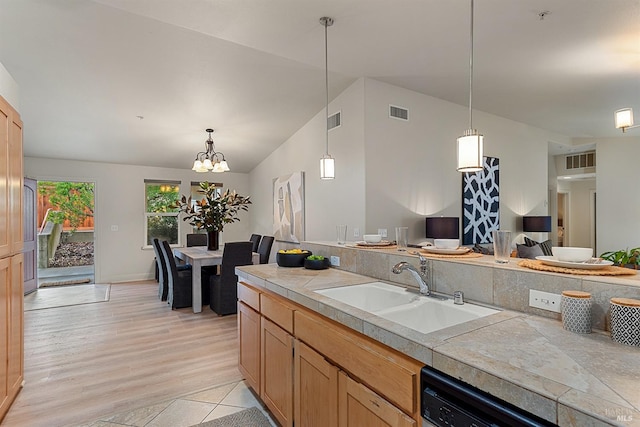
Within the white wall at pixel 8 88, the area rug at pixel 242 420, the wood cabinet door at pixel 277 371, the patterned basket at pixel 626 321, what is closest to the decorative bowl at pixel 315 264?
the wood cabinet door at pixel 277 371

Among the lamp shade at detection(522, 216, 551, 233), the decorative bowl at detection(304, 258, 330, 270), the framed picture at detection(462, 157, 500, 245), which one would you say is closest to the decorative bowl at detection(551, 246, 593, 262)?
the decorative bowl at detection(304, 258, 330, 270)

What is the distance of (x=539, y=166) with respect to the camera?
6.54 metres

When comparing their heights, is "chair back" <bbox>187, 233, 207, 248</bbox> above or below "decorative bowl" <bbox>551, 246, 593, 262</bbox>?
below

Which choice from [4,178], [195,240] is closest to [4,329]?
[4,178]

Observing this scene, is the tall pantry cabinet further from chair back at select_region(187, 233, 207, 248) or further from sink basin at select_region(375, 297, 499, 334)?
chair back at select_region(187, 233, 207, 248)

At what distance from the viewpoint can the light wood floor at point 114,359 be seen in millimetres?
2443

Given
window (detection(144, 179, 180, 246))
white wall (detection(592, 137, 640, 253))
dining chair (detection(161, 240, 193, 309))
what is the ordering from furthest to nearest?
window (detection(144, 179, 180, 246)) < white wall (detection(592, 137, 640, 253)) < dining chair (detection(161, 240, 193, 309))

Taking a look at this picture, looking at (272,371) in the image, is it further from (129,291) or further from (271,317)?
(129,291)

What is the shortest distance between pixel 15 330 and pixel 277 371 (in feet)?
6.65

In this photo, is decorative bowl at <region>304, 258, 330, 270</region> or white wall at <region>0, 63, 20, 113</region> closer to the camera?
white wall at <region>0, 63, 20, 113</region>

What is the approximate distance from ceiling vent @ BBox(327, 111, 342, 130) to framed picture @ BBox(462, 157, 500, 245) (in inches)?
86.7

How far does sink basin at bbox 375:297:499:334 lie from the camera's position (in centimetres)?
161

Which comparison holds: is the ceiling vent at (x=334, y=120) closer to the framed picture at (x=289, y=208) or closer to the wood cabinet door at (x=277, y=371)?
the framed picture at (x=289, y=208)

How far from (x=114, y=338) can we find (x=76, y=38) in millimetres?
3089
